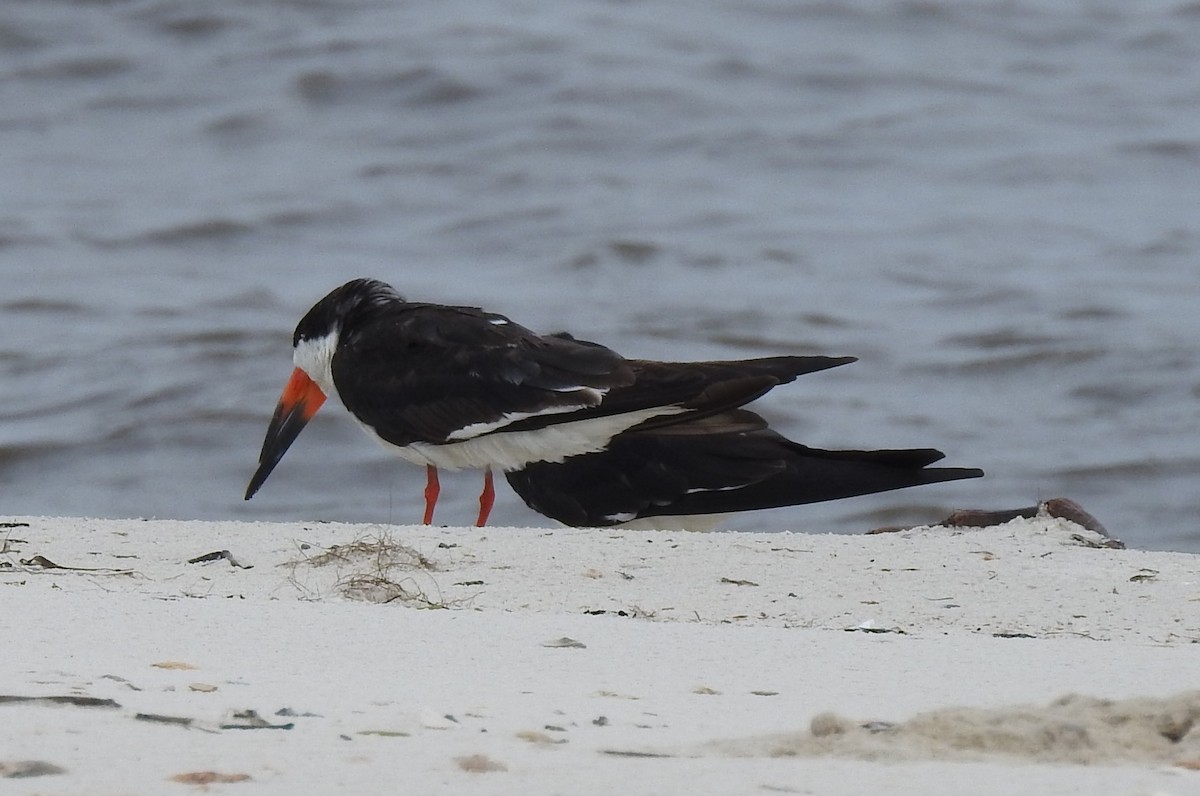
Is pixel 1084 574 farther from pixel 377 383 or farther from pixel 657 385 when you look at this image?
pixel 377 383

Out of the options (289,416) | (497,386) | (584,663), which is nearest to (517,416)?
(497,386)

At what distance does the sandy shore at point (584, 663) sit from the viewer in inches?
99.4

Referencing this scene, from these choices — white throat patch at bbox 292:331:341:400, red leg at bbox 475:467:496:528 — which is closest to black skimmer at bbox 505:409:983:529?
red leg at bbox 475:467:496:528

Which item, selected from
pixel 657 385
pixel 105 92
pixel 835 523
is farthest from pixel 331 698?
pixel 105 92

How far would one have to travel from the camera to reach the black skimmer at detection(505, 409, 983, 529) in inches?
241

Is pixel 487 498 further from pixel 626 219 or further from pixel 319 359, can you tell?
pixel 626 219

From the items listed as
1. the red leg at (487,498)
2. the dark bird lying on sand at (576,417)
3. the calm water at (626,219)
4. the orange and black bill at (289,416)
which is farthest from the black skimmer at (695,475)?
the calm water at (626,219)

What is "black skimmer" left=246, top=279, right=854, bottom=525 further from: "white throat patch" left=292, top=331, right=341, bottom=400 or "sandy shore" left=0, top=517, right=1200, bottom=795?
"sandy shore" left=0, top=517, right=1200, bottom=795

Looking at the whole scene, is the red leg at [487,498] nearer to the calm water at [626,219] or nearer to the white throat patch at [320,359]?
the white throat patch at [320,359]

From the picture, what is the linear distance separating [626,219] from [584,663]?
10982mm

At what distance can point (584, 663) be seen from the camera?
332 cm

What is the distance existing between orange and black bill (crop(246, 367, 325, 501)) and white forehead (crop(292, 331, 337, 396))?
227 mm

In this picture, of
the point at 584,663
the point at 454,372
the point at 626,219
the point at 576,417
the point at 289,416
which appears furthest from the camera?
the point at 626,219

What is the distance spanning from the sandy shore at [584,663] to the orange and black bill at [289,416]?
199cm
